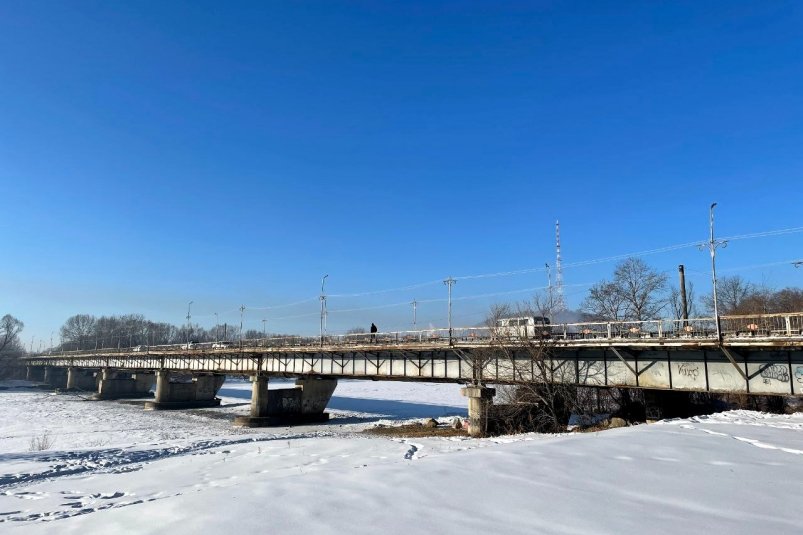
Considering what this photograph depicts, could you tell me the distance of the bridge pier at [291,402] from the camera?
53.2 meters

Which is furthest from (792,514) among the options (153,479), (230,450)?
(230,450)

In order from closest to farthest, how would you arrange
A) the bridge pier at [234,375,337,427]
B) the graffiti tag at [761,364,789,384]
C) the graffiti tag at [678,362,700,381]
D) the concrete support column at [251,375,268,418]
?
the graffiti tag at [761,364,789,384]
the graffiti tag at [678,362,700,381]
the concrete support column at [251,375,268,418]
the bridge pier at [234,375,337,427]

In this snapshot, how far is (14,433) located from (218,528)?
163 ft

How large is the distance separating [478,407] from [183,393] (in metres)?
59.4

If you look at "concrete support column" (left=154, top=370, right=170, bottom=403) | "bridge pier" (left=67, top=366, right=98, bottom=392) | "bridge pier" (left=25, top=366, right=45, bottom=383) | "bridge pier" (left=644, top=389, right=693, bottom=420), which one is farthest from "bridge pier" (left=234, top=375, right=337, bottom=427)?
"bridge pier" (left=25, top=366, right=45, bottom=383)

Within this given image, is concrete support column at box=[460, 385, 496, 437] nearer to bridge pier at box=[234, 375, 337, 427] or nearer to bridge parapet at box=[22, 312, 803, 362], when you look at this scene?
bridge parapet at box=[22, 312, 803, 362]

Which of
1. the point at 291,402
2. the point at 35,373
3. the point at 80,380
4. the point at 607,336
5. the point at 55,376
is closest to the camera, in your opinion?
the point at 607,336

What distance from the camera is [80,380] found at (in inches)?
4840

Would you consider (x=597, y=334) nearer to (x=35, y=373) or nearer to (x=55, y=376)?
(x=55, y=376)

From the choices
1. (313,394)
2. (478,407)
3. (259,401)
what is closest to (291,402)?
(313,394)

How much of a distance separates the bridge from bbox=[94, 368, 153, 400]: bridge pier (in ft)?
92.6

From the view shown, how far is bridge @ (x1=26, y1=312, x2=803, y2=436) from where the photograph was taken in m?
24.0

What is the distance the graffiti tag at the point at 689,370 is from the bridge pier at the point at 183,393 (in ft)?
223

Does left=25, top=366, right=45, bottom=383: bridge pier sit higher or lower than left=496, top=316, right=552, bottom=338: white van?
lower
